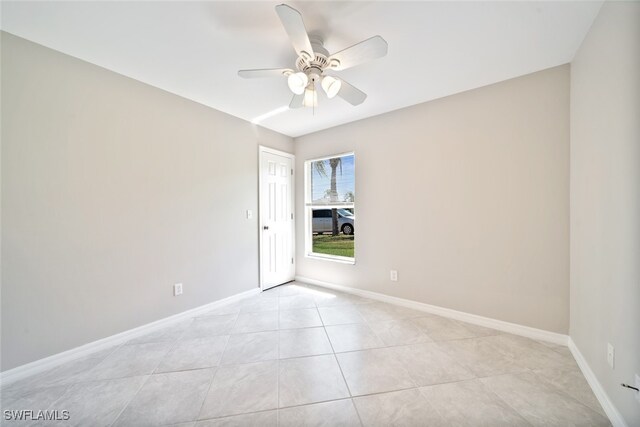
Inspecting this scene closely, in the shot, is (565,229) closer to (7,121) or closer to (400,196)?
(400,196)

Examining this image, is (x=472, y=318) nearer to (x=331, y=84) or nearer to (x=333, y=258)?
(x=333, y=258)

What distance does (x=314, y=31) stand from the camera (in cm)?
166

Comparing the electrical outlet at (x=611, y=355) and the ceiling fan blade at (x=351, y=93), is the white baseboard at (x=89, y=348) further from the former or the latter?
the electrical outlet at (x=611, y=355)

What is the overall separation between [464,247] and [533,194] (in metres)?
0.77

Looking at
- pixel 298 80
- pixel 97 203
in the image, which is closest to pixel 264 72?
pixel 298 80

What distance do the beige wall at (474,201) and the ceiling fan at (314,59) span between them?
125cm

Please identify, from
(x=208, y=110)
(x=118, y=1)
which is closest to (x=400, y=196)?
(x=208, y=110)

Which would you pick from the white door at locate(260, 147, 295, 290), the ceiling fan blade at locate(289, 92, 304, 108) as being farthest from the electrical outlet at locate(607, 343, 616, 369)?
the white door at locate(260, 147, 295, 290)

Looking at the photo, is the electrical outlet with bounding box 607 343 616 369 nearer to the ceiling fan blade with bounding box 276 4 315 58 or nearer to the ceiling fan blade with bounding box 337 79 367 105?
the ceiling fan blade with bounding box 337 79 367 105

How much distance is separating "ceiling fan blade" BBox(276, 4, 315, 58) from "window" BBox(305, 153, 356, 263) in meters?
1.99

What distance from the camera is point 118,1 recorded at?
1.44 m

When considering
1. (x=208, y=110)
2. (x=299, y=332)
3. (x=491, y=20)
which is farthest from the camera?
(x=208, y=110)

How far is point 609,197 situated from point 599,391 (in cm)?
121

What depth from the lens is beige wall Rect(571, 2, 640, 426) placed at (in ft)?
3.89
